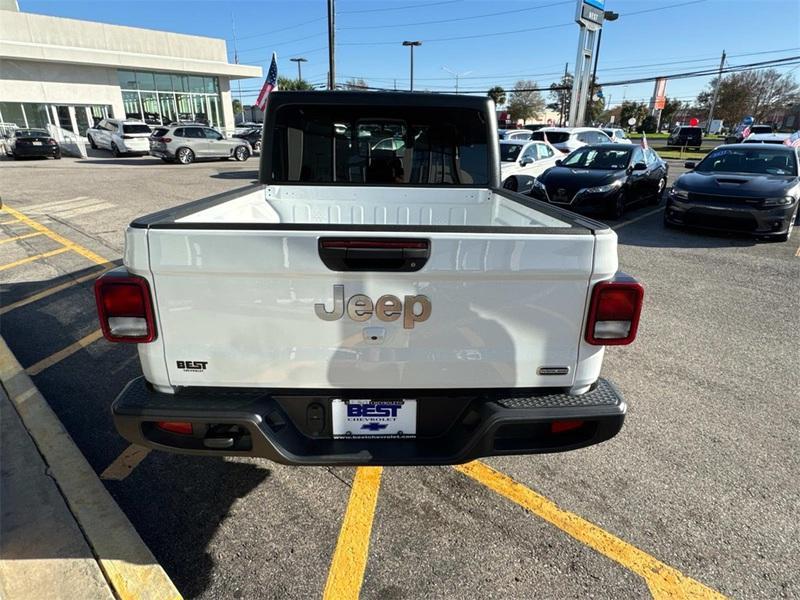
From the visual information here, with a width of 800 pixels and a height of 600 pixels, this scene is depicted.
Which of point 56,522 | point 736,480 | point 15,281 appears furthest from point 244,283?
point 15,281

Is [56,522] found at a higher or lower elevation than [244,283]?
lower

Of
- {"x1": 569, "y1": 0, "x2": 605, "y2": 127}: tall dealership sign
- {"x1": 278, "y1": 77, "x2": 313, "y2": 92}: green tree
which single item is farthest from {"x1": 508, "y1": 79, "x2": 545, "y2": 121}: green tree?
{"x1": 569, "y1": 0, "x2": 605, "y2": 127}: tall dealership sign

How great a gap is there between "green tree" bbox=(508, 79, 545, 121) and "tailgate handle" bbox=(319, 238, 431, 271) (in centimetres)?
8527

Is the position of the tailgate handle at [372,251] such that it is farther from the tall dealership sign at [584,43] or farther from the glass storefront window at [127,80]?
the glass storefront window at [127,80]

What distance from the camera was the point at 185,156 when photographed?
72.9ft

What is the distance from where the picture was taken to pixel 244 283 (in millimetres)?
1861

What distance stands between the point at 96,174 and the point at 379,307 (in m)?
19.8

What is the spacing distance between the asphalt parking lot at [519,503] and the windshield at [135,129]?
80.9 ft

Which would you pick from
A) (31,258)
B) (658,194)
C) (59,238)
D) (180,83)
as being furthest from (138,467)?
(180,83)

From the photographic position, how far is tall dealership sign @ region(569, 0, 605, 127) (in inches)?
1128

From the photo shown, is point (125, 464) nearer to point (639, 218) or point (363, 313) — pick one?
point (363, 313)

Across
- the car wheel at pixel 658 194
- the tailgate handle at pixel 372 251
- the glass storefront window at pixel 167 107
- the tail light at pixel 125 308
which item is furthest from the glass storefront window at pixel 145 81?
the tailgate handle at pixel 372 251

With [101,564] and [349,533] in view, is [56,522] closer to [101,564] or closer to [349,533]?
[101,564]

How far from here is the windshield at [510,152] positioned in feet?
41.3
